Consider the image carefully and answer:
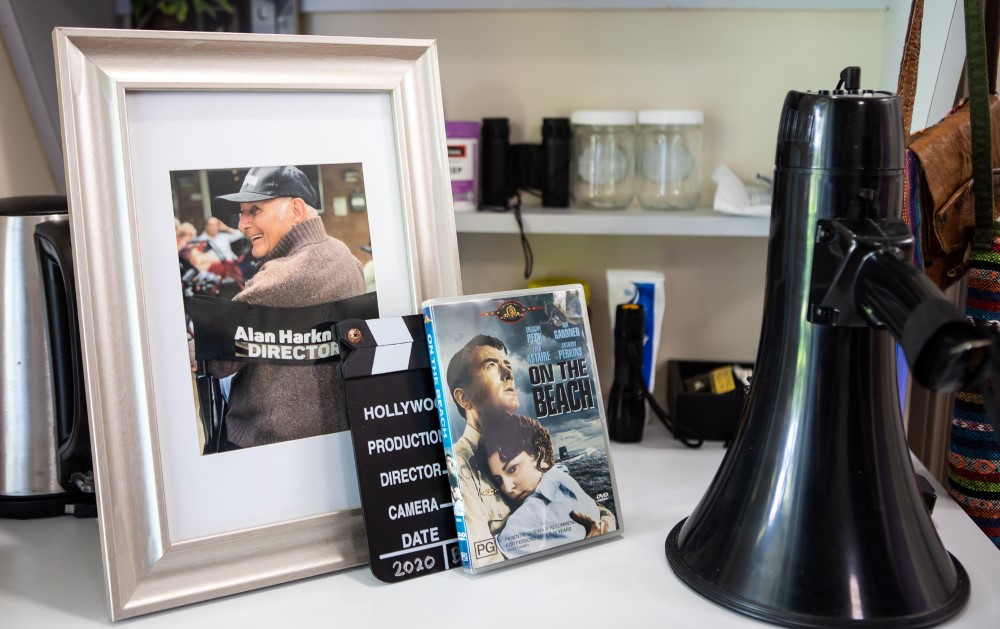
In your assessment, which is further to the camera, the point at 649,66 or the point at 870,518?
the point at 649,66

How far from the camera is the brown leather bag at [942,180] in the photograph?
0.83m

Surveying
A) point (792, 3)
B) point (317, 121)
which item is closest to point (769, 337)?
point (317, 121)

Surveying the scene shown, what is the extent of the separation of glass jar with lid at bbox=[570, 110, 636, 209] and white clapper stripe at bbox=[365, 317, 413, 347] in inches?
19.1

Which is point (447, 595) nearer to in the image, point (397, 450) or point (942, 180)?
point (397, 450)

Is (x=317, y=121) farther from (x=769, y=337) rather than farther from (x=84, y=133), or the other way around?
(x=769, y=337)

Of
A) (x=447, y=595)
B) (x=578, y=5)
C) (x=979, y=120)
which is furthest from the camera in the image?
(x=578, y=5)

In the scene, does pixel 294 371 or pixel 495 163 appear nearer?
pixel 294 371

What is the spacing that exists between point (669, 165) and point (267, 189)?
0.58 meters

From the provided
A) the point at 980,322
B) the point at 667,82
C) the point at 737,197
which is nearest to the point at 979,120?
the point at 980,322

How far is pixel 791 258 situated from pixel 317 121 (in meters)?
0.39

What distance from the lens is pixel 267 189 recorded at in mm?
673

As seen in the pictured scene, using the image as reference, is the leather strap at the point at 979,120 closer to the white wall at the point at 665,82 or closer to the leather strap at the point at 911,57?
the leather strap at the point at 911,57

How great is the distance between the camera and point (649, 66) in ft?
3.60

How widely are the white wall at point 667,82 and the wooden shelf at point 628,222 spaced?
3.8 inches
